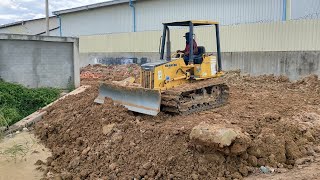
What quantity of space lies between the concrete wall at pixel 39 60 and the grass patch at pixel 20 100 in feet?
1.74

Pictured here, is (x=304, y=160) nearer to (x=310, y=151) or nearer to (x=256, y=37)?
Answer: (x=310, y=151)

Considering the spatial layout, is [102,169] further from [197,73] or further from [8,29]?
[8,29]

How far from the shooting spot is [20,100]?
12562mm

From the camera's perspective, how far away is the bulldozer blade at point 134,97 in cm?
925

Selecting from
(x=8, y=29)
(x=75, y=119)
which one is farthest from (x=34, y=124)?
(x=8, y=29)

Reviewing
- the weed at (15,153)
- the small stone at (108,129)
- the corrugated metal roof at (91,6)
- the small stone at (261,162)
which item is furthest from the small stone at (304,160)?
the corrugated metal roof at (91,6)

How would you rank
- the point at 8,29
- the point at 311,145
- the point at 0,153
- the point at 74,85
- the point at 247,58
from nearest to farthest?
the point at 311,145
the point at 0,153
the point at 74,85
the point at 247,58
the point at 8,29

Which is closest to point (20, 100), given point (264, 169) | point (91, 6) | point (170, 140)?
point (170, 140)

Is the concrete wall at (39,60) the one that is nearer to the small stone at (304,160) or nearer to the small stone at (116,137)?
the small stone at (116,137)

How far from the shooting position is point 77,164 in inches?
318

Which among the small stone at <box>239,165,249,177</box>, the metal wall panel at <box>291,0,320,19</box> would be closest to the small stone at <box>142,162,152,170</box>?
the small stone at <box>239,165,249,177</box>

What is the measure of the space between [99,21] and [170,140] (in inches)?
877

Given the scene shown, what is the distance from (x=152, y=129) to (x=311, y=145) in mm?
3291

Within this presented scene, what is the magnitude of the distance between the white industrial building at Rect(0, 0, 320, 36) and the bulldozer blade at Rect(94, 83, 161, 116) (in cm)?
936
